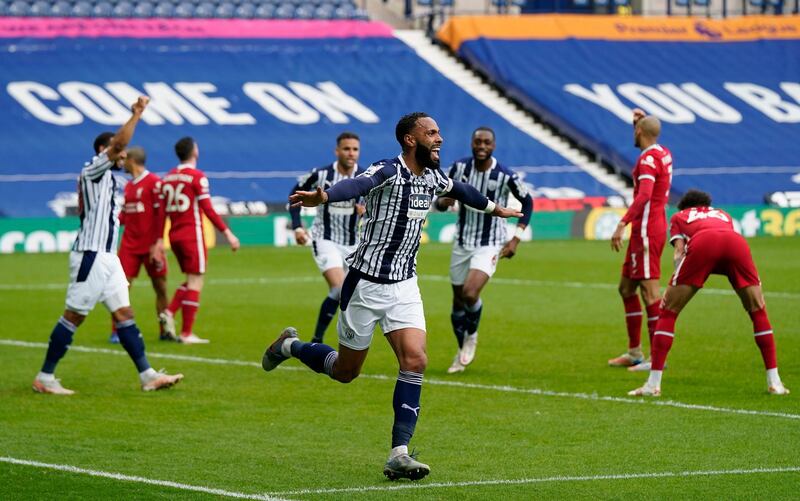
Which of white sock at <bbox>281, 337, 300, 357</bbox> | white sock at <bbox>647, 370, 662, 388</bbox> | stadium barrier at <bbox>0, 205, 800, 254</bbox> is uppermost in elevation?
white sock at <bbox>281, 337, 300, 357</bbox>

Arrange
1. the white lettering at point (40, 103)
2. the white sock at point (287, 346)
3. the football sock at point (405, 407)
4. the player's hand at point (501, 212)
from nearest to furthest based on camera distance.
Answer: the football sock at point (405, 407), the player's hand at point (501, 212), the white sock at point (287, 346), the white lettering at point (40, 103)

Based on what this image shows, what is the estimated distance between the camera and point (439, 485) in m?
7.94

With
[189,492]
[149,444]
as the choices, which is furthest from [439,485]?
[149,444]

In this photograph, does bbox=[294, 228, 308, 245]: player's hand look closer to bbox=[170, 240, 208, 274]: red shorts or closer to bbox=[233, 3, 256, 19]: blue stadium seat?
bbox=[170, 240, 208, 274]: red shorts

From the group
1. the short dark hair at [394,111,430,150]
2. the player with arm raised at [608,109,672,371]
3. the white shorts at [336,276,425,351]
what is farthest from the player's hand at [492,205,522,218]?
the player with arm raised at [608,109,672,371]

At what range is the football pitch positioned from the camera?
801 cm

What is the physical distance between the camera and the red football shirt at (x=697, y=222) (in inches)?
446

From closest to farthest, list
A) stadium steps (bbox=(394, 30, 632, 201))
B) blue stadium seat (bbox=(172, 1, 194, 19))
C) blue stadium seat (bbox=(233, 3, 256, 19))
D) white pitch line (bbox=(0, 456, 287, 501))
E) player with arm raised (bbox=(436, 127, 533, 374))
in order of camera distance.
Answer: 1. white pitch line (bbox=(0, 456, 287, 501))
2. player with arm raised (bbox=(436, 127, 533, 374))
3. stadium steps (bbox=(394, 30, 632, 201))
4. blue stadium seat (bbox=(172, 1, 194, 19))
5. blue stadium seat (bbox=(233, 3, 256, 19))

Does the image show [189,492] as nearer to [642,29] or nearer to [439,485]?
[439,485]

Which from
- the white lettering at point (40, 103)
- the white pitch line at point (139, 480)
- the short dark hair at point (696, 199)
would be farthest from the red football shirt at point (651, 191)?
the white lettering at point (40, 103)

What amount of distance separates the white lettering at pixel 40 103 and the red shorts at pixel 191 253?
18523mm

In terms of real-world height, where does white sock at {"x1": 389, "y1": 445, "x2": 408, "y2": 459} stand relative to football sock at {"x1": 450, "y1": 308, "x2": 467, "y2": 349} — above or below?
above

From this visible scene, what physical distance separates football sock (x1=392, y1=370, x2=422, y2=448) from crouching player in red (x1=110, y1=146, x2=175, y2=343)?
7821 mm

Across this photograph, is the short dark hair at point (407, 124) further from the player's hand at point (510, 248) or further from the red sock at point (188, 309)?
the red sock at point (188, 309)
